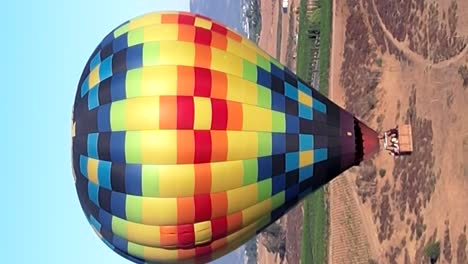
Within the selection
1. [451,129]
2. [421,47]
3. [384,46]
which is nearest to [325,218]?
[384,46]

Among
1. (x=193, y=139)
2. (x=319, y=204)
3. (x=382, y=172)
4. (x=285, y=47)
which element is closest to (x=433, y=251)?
(x=382, y=172)

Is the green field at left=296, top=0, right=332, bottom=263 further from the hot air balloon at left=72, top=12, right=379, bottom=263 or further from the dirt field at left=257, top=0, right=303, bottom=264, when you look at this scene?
the hot air balloon at left=72, top=12, right=379, bottom=263

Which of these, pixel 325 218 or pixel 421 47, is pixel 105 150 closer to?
pixel 421 47

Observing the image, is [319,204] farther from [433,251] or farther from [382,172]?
[433,251]

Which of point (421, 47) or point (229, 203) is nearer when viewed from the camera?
point (229, 203)

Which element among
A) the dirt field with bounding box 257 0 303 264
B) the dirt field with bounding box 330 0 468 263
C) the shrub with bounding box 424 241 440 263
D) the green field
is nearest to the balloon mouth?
the dirt field with bounding box 330 0 468 263

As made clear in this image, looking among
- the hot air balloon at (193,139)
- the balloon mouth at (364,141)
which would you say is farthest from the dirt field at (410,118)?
the hot air balloon at (193,139)
